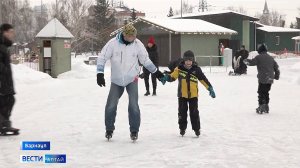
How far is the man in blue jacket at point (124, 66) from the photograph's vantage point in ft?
21.9

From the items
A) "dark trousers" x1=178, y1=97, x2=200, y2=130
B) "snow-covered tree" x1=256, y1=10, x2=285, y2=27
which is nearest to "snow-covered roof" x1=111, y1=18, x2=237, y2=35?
"dark trousers" x1=178, y1=97, x2=200, y2=130

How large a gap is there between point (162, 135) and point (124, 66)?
53.8 inches

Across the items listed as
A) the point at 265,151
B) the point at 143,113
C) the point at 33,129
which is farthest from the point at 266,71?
the point at 33,129

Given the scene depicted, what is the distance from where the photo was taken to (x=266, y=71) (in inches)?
400

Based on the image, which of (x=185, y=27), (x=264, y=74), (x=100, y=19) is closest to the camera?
(x=264, y=74)

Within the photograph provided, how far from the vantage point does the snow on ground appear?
5645mm

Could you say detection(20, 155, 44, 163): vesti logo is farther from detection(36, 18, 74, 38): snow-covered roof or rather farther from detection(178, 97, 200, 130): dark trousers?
detection(36, 18, 74, 38): snow-covered roof

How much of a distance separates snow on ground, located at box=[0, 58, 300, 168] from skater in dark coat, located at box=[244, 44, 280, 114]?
11.3 inches

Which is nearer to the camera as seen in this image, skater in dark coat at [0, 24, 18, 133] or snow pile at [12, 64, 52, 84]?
skater in dark coat at [0, 24, 18, 133]

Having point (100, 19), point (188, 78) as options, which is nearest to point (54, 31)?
point (188, 78)

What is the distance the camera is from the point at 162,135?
24.3 ft

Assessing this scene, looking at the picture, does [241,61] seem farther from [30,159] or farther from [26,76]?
[30,159]

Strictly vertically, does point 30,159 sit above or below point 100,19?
below

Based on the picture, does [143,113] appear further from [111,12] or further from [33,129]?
[111,12]
